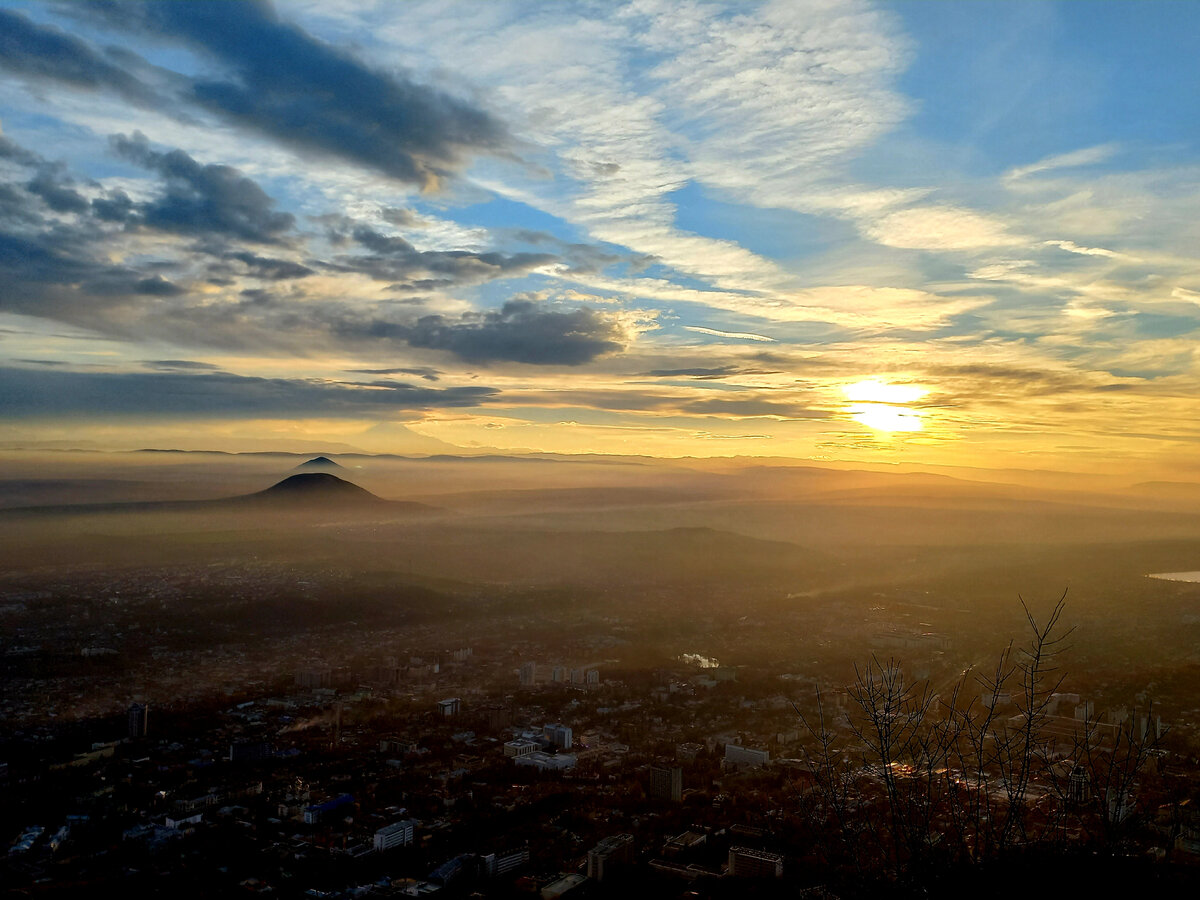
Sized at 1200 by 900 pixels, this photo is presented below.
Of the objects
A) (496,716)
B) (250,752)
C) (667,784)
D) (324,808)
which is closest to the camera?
(324,808)

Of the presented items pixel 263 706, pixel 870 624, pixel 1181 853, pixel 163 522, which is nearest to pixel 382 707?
pixel 263 706

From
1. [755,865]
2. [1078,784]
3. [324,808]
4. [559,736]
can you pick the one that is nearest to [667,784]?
[755,865]

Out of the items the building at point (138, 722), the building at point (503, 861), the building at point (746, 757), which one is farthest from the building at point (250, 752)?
the building at point (746, 757)

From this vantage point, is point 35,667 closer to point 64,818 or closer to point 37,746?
point 37,746

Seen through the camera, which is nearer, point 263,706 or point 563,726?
point 563,726

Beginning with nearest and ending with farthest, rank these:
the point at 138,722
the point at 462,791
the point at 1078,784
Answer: the point at 1078,784
the point at 462,791
the point at 138,722

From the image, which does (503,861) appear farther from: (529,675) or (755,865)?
(529,675)
